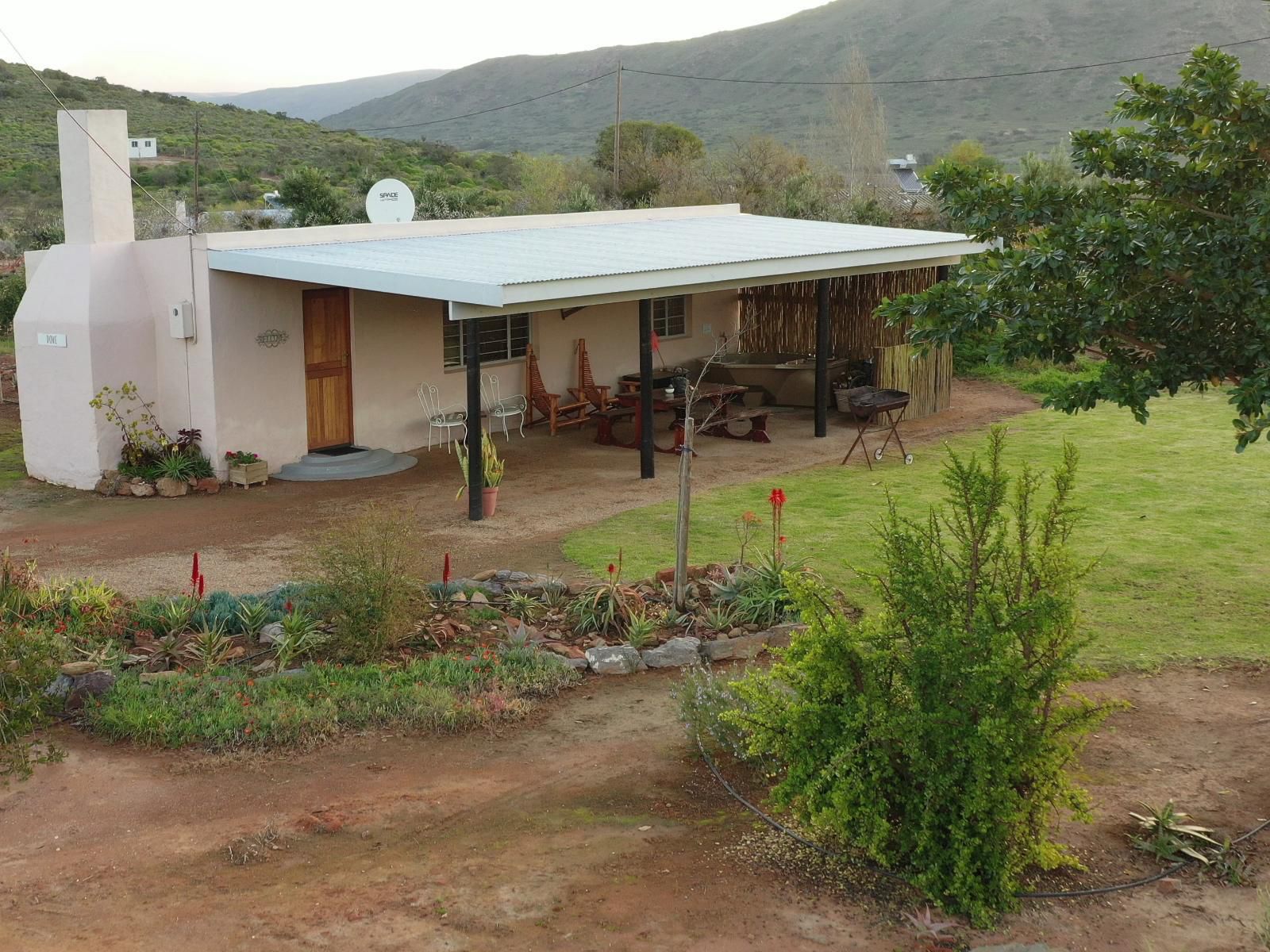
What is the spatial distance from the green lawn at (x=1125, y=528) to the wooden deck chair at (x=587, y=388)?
2.92 meters

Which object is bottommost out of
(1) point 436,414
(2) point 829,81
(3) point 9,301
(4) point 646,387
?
(1) point 436,414

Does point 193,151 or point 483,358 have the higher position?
point 193,151

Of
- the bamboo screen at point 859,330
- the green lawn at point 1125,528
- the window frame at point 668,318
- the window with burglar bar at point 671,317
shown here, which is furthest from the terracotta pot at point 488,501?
the window with burglar bar at point 671,317

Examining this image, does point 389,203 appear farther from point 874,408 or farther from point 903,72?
point 903,72

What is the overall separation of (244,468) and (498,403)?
3.56 metres

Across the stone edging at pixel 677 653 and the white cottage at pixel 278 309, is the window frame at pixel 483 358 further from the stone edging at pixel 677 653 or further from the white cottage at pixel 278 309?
the stone edging at pixel 677 653

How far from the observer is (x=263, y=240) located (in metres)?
13.3

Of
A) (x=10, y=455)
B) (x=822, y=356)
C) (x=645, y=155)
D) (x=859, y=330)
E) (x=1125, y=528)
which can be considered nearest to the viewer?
(x=1125, y=528)

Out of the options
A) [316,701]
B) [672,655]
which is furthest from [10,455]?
[672,655]

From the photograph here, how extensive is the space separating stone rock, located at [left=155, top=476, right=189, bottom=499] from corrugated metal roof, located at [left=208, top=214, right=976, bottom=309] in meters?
2.11

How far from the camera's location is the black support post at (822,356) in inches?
599

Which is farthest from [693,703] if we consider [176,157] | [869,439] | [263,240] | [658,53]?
[658,53]

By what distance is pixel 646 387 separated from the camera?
13.4 metres

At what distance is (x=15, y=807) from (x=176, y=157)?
43107mm
